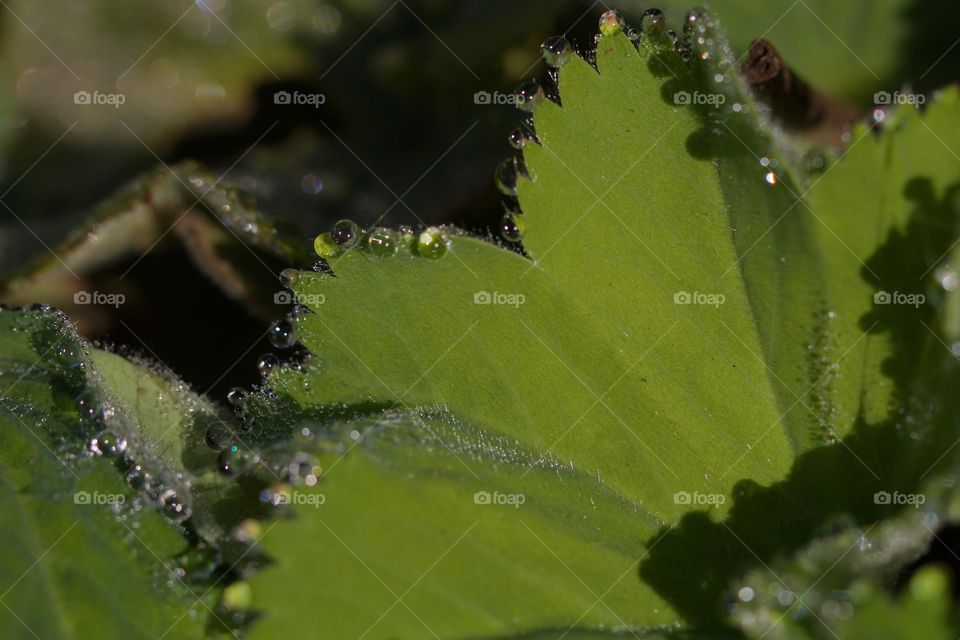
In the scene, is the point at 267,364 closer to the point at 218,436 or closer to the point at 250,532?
the point at 218,436

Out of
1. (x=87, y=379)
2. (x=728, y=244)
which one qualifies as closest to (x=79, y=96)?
(x=87, y=379)

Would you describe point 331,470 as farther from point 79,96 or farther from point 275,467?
point 79,96

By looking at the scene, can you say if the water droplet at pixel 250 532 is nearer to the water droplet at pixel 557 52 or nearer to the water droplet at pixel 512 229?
the water droplet at pixel 512 229

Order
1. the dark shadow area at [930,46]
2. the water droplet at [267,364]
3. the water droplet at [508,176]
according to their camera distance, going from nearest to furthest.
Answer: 1. the water droplet at [267,364]
2. the water droplet at [508,176]
3. the dark shadow area at [930,46]

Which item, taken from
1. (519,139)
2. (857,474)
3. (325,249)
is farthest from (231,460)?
(857,474)

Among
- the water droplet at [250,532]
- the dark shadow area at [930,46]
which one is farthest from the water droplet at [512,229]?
the dark shadow area at [930,46]
